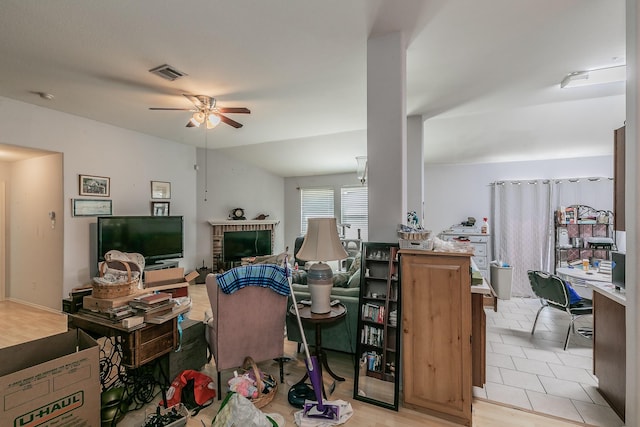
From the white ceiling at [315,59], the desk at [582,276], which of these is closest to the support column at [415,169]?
the white ceiling at [315,59]

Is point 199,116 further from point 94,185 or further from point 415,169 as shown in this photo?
point 415,169

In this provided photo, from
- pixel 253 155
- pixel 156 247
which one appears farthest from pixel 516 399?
pixel 253 155

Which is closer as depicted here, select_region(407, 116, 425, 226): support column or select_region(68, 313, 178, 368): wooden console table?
select_region(68, 313, 178, 368): wooden console table

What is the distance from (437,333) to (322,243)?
3.35ft

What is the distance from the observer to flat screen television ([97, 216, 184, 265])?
4.15 m

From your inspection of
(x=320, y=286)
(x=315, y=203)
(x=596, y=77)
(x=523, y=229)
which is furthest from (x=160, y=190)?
(x=523, y=229)

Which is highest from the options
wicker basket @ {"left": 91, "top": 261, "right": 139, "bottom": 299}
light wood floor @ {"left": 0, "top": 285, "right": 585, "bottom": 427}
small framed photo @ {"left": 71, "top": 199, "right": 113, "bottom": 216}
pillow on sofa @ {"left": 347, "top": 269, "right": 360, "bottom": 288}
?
small framed photo @ {"left": 71, "top": 199, "right": 113, "bottom": 216}

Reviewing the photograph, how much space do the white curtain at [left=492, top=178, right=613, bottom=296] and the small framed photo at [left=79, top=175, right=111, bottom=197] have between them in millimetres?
6772

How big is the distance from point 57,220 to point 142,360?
3.38 m

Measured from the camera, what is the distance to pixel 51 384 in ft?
5.01

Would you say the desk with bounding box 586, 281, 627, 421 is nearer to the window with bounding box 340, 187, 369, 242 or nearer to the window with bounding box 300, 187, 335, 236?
the window with bounding box 340, 187, 369, 242

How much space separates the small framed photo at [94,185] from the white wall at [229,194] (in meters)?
1.78

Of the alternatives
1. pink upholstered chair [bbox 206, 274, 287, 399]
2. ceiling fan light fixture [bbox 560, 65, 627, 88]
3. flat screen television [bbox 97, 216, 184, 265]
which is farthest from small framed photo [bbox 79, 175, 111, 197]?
ceiling fan light fixture [bbox 560, 65, 627, 88]

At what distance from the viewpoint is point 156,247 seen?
15.7 ft
